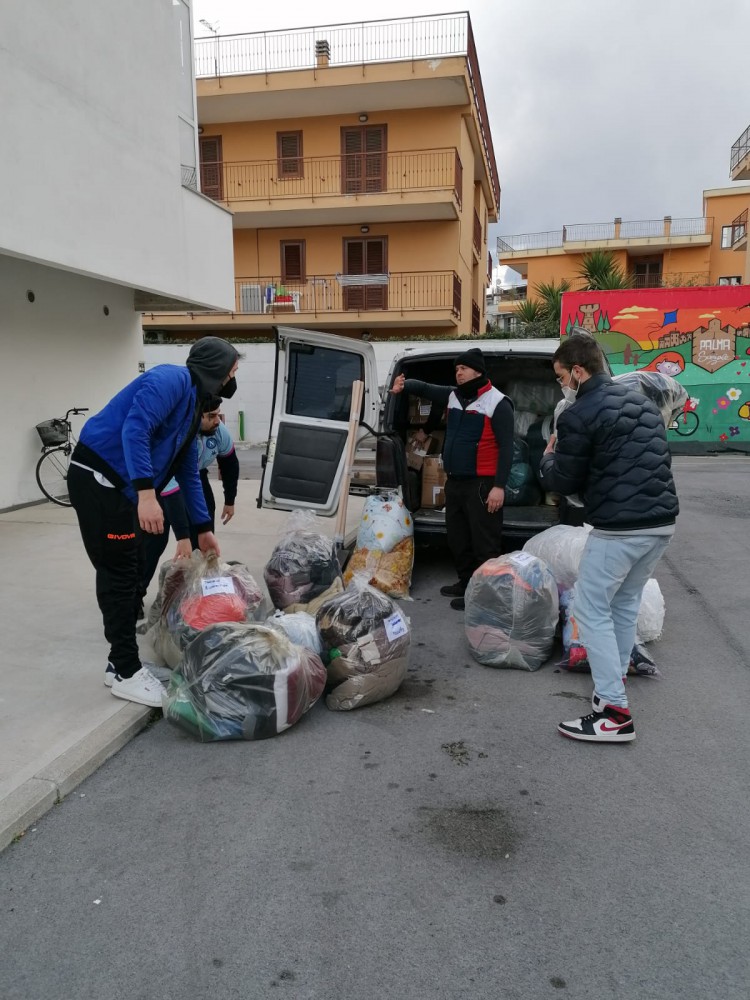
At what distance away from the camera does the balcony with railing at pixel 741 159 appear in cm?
2595

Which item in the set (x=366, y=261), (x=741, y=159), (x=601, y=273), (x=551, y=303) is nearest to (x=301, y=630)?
(x=551, y=303)

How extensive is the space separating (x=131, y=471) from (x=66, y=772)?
129 centimetres

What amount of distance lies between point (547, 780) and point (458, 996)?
48.3 inches

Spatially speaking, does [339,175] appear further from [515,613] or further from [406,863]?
[406,863]

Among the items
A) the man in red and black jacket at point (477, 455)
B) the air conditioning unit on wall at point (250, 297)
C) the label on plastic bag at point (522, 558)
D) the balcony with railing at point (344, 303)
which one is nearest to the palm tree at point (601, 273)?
the balcony with railing at point (344, 303)

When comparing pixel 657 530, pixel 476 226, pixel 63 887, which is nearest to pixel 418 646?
pixel 657 530

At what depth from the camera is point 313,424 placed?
6355mm

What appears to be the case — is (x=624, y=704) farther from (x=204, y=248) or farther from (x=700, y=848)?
(x=204, y=248)

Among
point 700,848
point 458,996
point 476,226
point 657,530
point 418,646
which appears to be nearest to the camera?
point 458,996

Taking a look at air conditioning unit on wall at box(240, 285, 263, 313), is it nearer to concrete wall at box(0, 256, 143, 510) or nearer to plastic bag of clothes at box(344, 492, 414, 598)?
concrete wall at box(0, 256, 143, 510)

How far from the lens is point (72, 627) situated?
4.73 meters

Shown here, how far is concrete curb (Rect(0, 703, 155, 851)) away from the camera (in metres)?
2.71

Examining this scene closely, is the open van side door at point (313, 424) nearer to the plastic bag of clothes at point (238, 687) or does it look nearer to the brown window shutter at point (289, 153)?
the plastic bag of clothes at point (238, 687)

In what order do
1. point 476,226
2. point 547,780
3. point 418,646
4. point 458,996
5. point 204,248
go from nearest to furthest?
point 458,996 → point 547,780 → point 418,646 → point 204,248 → point 476,226
